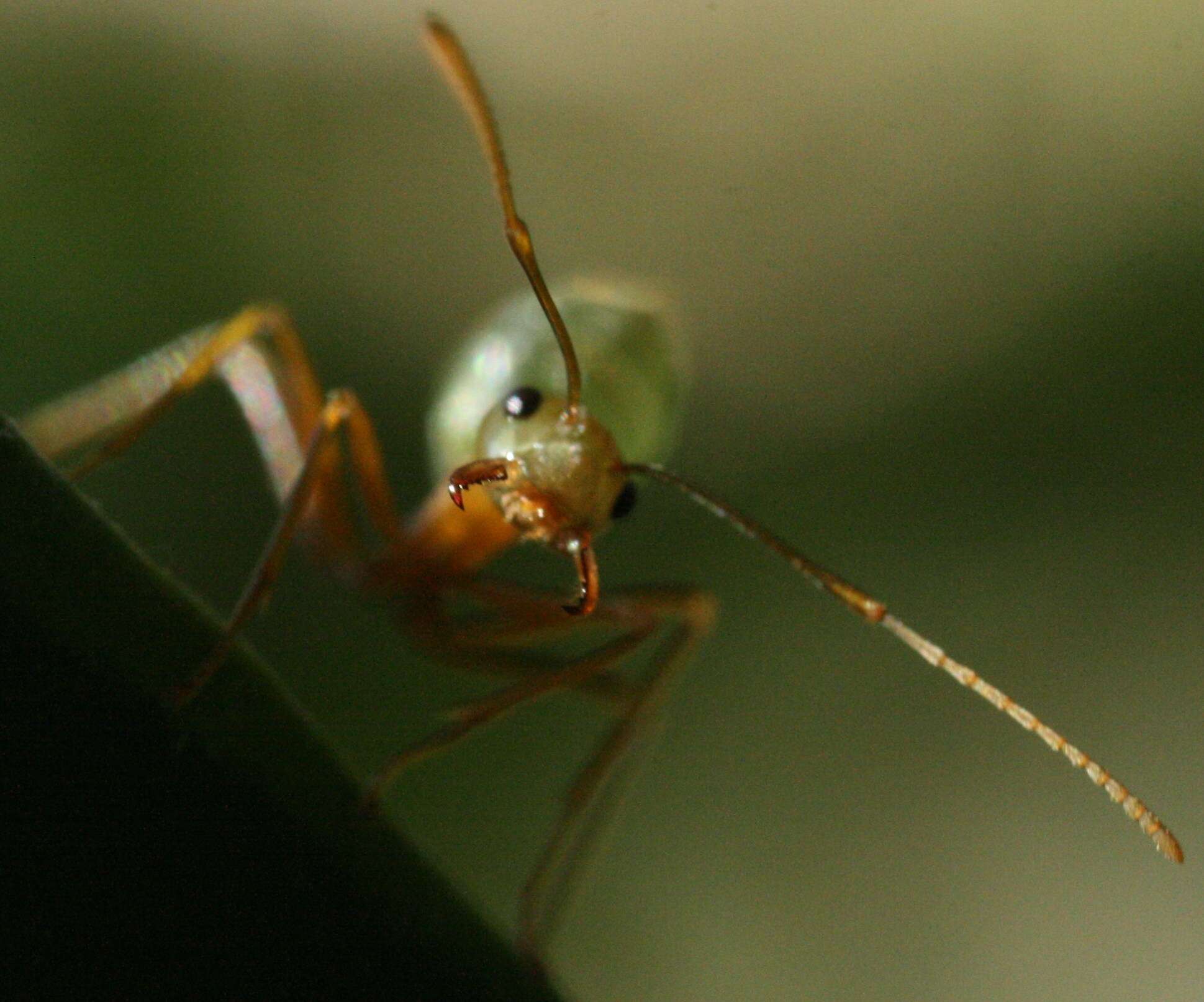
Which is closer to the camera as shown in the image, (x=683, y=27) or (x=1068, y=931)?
(x=1068, y=931)

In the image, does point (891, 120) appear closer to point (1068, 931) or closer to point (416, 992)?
point (1068, 931)

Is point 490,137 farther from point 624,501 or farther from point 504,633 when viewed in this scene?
point 504,633

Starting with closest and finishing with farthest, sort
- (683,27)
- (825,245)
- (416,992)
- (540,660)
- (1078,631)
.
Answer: (416,992)
(540,660)
(1078,631)
(683,27)
(825,245)

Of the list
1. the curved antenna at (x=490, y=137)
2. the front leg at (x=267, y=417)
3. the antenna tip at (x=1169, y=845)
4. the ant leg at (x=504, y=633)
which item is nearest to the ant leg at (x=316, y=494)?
the front leg at (x=267, y=417)

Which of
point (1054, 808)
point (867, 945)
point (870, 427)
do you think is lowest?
point (867, 945)

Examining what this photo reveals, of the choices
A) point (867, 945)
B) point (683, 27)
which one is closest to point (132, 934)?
point (867, 945)

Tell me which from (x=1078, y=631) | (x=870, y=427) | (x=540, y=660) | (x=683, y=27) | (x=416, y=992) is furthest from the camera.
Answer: (x=683, y=27)

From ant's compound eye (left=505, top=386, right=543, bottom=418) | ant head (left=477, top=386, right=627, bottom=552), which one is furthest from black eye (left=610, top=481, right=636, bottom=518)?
ant's compound eye (left=505, top=386, right=543, bottom=418)

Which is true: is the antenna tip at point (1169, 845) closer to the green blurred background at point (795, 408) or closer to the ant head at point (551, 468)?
the ant head at point (551, 468)
